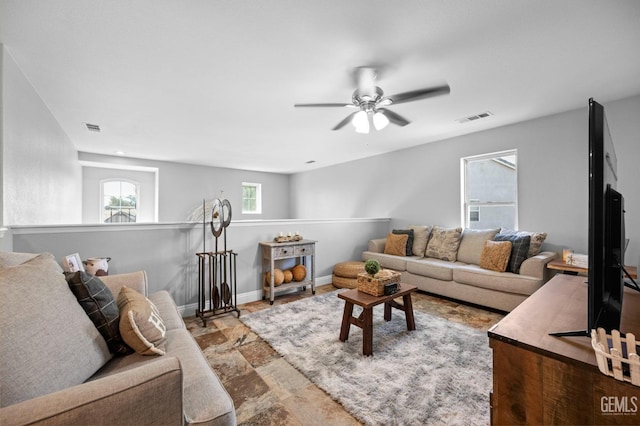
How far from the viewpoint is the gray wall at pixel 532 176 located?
115 inches

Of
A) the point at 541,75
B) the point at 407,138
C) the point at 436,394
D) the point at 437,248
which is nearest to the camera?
the point at 436,394

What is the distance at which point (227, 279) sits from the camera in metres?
3.42

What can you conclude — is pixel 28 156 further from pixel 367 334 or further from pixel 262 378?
pixel 367 334

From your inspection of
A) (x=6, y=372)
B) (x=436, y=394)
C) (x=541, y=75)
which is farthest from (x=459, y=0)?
(x=6, y=372)

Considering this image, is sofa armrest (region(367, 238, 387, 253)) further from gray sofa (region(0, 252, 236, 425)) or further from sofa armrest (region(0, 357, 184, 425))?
sofa armrest (region(0, 357, 184, 425))

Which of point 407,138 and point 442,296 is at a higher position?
point 407,138

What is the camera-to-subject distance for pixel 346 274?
4.18 metres

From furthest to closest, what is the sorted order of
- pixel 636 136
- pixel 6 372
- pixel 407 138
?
pixel 407 138, pixel 636 136, pixel 6 372

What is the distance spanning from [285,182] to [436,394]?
7.08 metres

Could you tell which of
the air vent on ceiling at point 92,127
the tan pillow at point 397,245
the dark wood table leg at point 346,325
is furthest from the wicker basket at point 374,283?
the air vent on ceiling at point 92,127

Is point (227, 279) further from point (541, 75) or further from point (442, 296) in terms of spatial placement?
point (541, 75)

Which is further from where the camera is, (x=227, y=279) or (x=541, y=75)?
(x=227, y=279)

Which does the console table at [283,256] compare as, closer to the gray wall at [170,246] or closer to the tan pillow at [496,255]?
the gray wall at [170,246]

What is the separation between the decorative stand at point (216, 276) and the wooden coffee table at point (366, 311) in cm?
133
